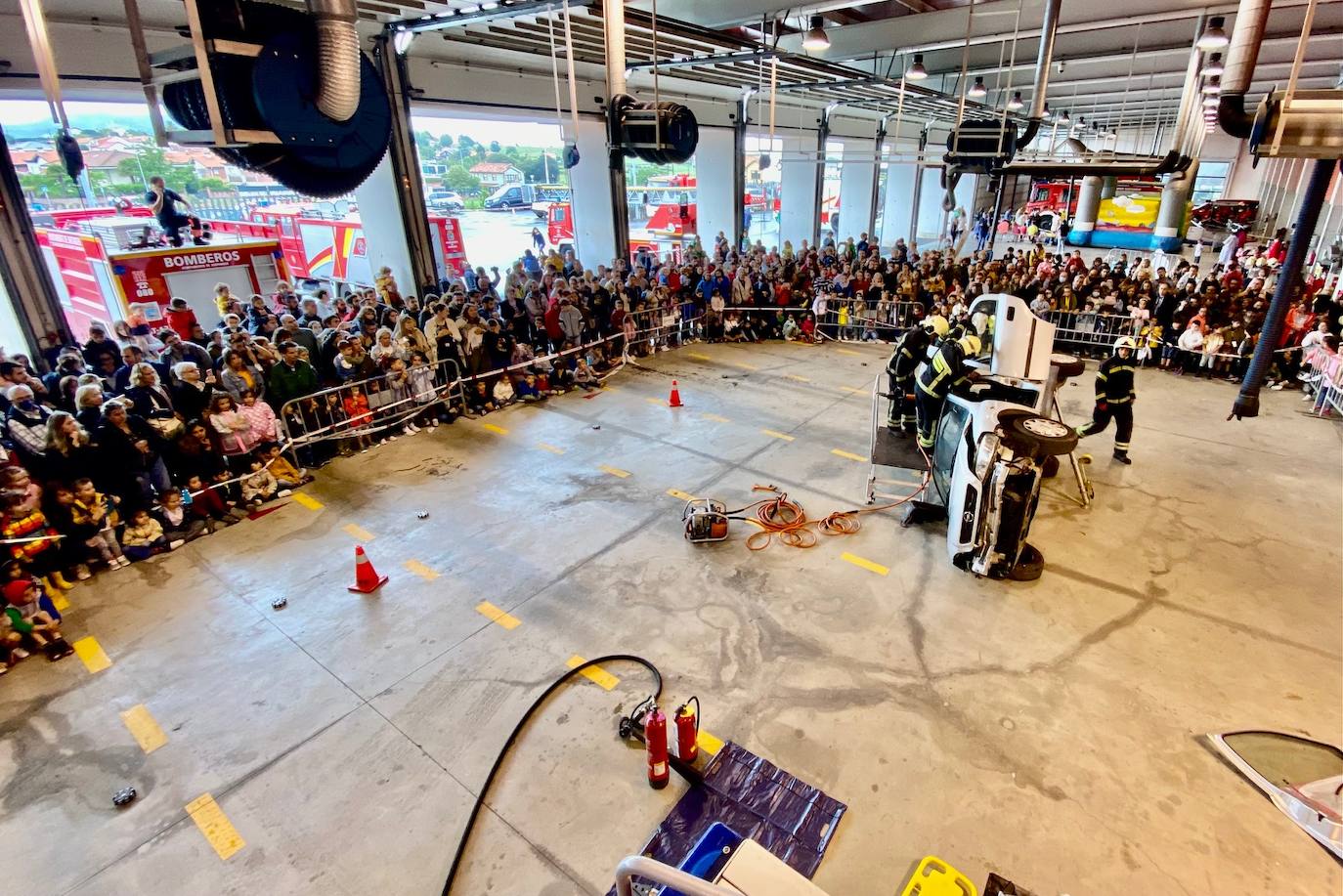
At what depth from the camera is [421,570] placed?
6340 mm

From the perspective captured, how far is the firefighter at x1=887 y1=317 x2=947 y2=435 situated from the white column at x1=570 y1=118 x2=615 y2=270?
10894 mm

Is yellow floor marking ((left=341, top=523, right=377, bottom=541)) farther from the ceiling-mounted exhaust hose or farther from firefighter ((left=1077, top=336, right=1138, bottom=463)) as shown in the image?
firefighter ((left=1077, top=336, right=1138, bottom=463))

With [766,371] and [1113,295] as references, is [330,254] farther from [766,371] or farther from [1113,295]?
[1113,295]

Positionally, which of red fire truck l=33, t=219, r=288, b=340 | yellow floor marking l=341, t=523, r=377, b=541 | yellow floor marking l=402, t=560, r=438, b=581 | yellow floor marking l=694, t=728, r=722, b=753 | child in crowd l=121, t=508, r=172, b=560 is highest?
red fire truck l=33, t=219, r=288, b=340

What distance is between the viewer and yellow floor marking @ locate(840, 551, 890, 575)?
6230 mm

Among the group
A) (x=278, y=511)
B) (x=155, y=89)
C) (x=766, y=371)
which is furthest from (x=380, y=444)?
(x=766, y=371)

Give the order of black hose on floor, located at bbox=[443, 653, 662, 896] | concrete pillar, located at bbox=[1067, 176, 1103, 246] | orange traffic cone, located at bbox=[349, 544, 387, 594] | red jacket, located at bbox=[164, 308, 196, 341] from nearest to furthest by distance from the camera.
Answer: black hose on floor, located at bbox=[443, 653, 662, 896] < orange traffic cone, located at bbox=[349, 544, 387, 594] < red jacket, located at bbox=[164, 308, 196, 341] < concrete pillar, located at bbox=[1067, 176, 1103, 246]

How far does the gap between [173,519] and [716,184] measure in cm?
1835

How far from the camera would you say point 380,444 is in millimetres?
9312

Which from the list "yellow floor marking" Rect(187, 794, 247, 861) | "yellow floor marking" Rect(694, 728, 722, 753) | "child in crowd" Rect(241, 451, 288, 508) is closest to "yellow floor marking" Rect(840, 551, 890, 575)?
"yellow floor marking" Rect(694, 728, 722, 753)

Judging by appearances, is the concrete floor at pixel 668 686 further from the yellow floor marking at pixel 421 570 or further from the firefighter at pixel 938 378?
the firefighter at pixel 938 378

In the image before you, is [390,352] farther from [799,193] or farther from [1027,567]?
[799,193]

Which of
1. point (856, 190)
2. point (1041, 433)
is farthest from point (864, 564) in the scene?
point (856, 190)

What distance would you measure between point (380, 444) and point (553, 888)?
23.9 feet
